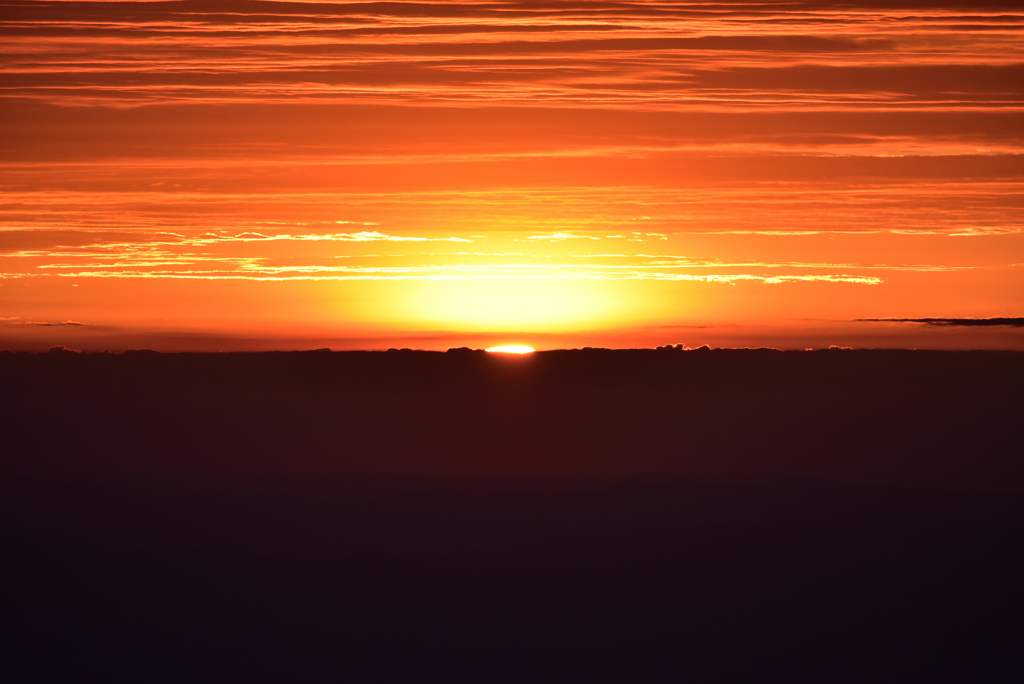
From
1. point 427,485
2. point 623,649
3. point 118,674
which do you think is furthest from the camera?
point 427,485

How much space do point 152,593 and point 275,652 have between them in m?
20.2

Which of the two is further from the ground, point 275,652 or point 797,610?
point 797,610

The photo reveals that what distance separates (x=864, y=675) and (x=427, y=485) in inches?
2854

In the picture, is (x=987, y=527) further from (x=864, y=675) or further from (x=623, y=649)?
(x=623, y=649)

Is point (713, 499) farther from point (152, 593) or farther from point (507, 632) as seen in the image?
point (152, 593)

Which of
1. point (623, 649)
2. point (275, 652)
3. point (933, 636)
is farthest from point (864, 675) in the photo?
point (275, 652)

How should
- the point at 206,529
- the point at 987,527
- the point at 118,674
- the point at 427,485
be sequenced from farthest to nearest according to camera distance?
the point at 427,485 < the point at 206,529 < the point at 987,527 < the point at 118,674

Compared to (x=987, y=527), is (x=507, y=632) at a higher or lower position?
lower

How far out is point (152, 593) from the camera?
403ft

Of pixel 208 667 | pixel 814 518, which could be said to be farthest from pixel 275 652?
pixel 814 518

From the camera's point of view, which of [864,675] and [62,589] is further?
[62,589]

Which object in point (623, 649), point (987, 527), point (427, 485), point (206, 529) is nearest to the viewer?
point (623, 649)

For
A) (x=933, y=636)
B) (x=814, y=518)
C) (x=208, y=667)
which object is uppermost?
(x=814, y=518)

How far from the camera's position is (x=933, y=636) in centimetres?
10894
